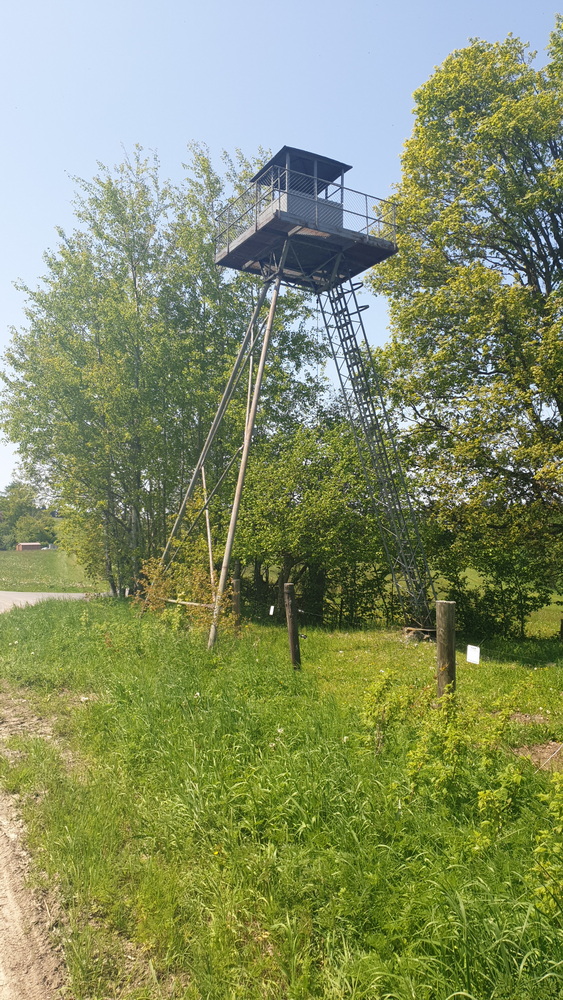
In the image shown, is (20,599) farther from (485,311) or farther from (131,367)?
(485,311)

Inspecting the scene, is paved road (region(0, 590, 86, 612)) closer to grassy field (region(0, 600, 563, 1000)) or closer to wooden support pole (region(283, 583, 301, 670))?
wooden support pole (region(283, 583, 301, 670))

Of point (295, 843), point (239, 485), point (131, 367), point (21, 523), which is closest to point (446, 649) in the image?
point (295, 843)

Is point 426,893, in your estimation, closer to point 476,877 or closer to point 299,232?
point 476,877

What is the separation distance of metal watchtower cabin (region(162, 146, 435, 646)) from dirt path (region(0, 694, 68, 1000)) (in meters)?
6.71

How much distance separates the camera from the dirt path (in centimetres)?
324

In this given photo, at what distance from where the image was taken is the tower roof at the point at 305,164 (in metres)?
12.4

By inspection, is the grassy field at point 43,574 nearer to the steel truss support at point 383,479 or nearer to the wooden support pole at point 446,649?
the steel truss support at point 383,479

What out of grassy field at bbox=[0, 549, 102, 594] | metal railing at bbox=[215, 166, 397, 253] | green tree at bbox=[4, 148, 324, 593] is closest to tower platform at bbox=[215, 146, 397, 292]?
metal railing at bbox=[215, 166, 397, 253]

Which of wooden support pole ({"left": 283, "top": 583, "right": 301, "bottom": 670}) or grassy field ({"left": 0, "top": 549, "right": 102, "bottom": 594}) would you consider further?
grassy field ({"left": 0, "top": 549, "right": 102, "bottom": 594})

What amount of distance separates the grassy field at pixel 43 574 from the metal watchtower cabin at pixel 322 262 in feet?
44.8

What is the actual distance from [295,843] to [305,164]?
12.7 meters

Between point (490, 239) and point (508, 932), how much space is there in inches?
584

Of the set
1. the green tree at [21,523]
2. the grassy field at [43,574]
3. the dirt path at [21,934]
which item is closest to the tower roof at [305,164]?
the dirt path at [21,934]

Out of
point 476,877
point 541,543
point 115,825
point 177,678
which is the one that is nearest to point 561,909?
point 476,877
